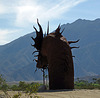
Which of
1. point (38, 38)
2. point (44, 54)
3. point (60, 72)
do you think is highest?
point (38, 38)

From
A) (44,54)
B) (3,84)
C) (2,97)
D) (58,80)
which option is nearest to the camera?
(2,97)

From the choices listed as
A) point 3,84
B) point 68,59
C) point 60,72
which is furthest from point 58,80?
point 3,84

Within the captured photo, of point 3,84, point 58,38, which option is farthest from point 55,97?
point 58,38

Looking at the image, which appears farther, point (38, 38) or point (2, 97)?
point (38, 38)

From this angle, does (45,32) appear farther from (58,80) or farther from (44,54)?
(58,80)

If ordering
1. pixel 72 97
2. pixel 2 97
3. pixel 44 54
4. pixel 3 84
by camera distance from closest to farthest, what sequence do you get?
pixel 2 97 → pixel 3 84 → pixel 72 97 → pixel 44 54

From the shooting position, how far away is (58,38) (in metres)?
10.5

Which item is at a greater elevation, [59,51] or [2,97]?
[59,51]

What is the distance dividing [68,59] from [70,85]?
126 cm

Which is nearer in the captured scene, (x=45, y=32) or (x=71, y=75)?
(x=71, y=75)

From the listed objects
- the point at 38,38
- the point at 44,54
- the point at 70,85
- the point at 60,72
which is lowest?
the point at 70,85

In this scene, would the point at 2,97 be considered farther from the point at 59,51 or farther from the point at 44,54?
the point at 44,54

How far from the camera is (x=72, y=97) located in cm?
602

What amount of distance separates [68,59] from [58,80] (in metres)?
1.13
